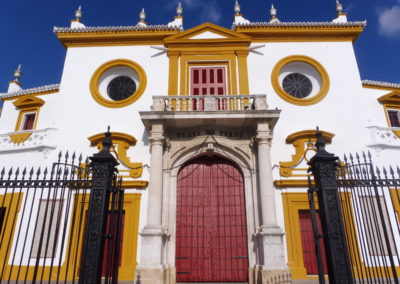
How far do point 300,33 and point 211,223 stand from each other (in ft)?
28.9

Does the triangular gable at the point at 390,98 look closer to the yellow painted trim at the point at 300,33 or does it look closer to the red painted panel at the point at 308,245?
the yellow painted trim at the point at 300,33

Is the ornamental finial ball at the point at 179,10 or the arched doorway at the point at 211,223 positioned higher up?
the ornamental finial ball at the point at 179,10

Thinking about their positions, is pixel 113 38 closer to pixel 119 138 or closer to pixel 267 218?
pixel 119 138

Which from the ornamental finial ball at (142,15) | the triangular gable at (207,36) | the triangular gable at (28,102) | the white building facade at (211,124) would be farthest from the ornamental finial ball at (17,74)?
the triangular gable at (207,36)

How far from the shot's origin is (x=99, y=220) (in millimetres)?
5027

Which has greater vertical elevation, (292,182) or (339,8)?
(339,8)

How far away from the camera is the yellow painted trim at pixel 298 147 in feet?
36.1

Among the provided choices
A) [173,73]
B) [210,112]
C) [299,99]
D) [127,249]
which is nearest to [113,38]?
[173,73]

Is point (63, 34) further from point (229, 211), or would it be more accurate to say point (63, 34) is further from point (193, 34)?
point (229, 211)

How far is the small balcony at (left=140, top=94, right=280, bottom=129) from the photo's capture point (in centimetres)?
1060

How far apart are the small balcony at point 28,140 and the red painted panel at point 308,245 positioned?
952cm

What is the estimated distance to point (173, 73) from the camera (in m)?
12.6

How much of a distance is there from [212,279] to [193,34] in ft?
31.8

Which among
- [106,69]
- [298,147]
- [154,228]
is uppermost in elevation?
[106,69]
